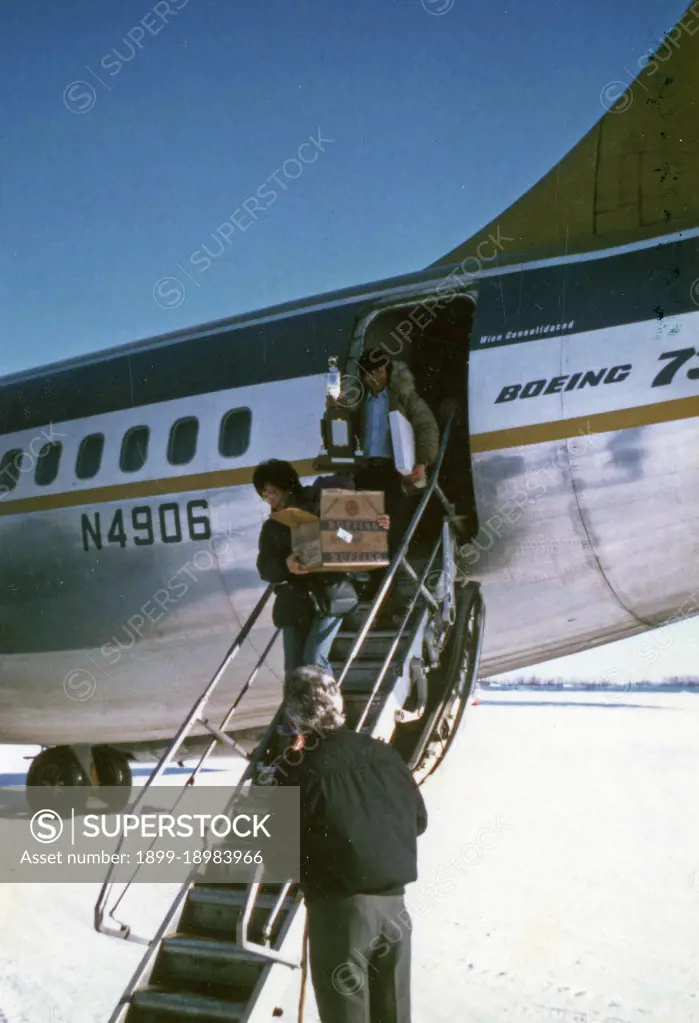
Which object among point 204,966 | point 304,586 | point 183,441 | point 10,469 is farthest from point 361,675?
point 10,469

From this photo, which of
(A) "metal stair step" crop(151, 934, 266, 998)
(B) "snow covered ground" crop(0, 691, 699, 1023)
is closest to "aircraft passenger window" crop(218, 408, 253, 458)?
(B) "snow covered ground" crop(0, 691, 699, 1023)

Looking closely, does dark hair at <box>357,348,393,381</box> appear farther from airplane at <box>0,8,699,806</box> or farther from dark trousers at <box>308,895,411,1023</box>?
dark trousers at <box>308,895,411,1023</box>

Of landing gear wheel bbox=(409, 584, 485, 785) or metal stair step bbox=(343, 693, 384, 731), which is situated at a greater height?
landing gear wheel bbox=(409, 584, 485, 785)

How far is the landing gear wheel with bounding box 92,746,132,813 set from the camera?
11344mm

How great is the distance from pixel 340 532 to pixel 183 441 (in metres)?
3.03

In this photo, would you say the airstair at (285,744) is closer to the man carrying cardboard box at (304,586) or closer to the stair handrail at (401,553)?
the stair handrail at (401,553)

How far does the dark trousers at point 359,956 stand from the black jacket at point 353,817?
0.22 ft

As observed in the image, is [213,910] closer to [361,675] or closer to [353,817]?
[361,675]

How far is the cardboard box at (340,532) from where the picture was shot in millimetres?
5578

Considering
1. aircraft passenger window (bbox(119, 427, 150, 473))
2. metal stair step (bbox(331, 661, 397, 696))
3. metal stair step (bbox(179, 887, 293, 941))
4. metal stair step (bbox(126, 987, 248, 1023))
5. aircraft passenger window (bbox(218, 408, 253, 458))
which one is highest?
aircraft passenger window (bbox(119, 427, 150, 473))

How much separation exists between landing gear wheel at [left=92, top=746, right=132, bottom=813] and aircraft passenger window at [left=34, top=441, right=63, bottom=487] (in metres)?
3.77

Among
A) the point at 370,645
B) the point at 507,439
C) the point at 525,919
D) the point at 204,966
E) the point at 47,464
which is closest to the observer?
the point at 204,966

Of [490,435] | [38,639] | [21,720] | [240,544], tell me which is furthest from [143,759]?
[490,435]

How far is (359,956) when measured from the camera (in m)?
3.60
